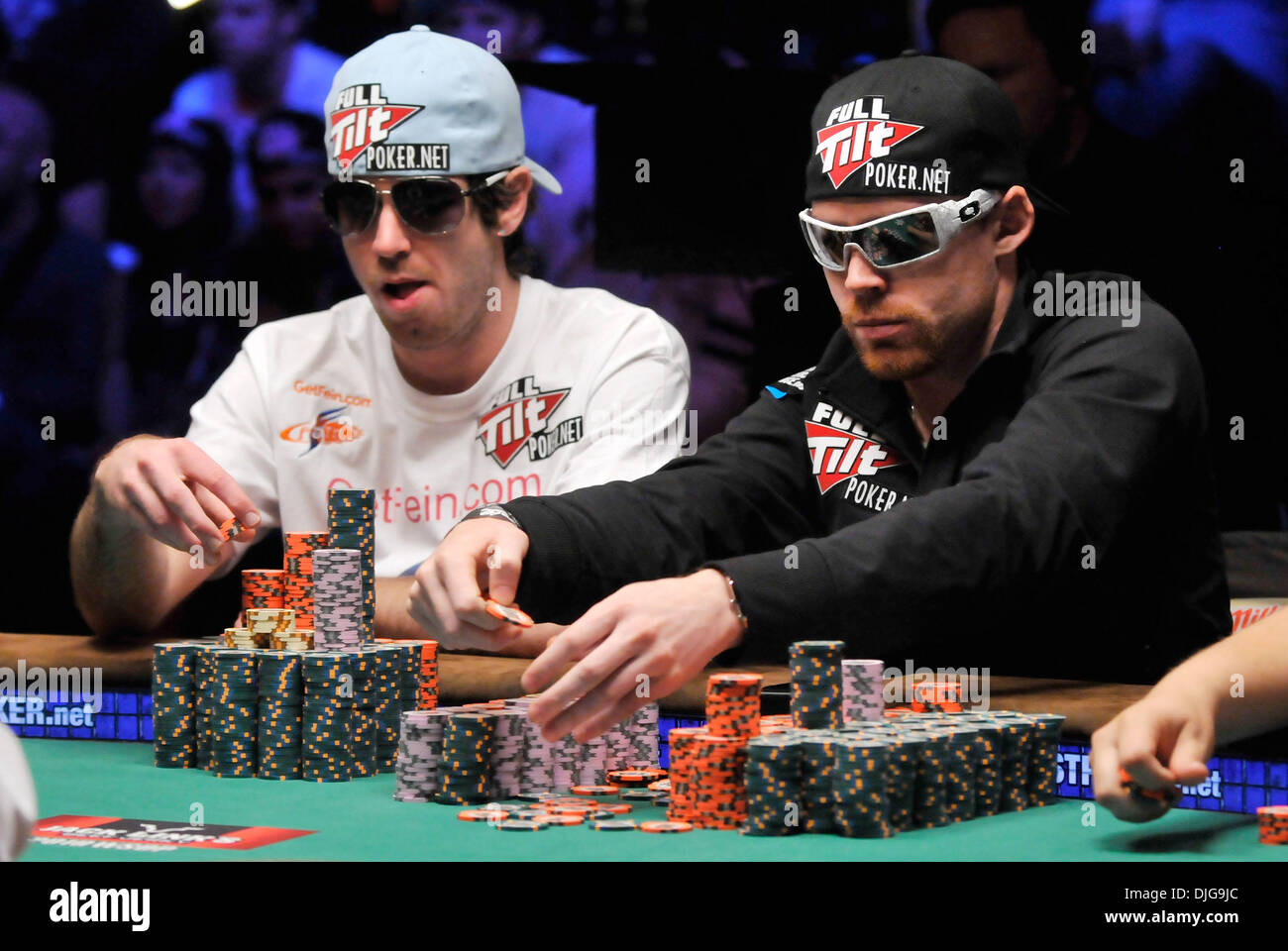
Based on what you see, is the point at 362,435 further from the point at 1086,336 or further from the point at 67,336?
the point at 1086,336

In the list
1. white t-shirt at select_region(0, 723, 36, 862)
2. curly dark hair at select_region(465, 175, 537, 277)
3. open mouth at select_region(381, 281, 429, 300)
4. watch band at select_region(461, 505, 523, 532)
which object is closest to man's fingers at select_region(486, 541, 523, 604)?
watch band at select_region(461, 505, 523, 532)

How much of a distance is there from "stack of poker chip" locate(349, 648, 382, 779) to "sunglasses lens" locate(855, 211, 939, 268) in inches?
43.6

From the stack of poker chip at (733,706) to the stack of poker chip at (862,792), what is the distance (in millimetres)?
193

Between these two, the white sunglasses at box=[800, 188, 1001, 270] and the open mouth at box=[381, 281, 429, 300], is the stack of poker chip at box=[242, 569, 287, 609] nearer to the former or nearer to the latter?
the white sunglasses at box=[800, 188, 1001, 270]

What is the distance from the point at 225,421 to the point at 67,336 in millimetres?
1461

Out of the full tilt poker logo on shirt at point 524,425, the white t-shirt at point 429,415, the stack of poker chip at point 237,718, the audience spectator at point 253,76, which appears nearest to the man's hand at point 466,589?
the stack of poker chip at point 237,718

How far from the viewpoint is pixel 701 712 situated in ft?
10.2

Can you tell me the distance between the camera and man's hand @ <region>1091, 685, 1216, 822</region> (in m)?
2.17

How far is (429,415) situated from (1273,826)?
9.37ft

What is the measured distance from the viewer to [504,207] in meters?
4.72

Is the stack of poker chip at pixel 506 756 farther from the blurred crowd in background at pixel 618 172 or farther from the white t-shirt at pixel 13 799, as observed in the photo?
the blurred crowd in background at pixel 618 172

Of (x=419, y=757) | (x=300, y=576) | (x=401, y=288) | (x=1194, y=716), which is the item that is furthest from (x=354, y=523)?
(x=1194, y=716)

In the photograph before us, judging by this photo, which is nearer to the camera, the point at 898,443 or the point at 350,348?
the point at 898,443
